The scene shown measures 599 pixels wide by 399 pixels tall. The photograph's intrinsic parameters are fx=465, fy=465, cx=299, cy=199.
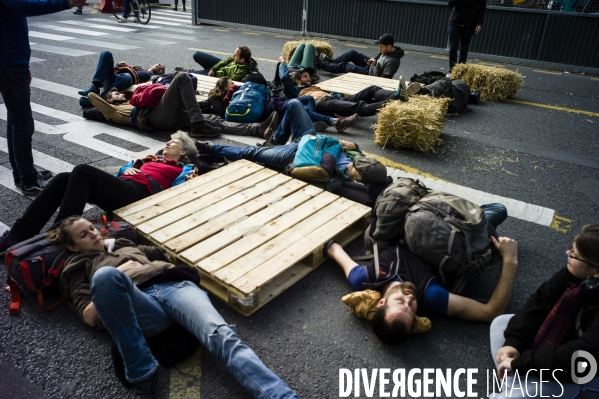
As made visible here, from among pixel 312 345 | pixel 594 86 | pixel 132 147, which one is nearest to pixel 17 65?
pixel 132 147

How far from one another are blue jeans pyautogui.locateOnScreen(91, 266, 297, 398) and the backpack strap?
1.07 metres

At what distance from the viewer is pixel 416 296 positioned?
323 cm

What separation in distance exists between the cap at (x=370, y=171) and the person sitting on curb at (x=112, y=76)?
466 centimetres

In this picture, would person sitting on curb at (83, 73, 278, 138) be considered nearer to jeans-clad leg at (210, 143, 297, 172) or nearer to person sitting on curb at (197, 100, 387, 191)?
person sitting on curb at (197, 100, 387, 191)

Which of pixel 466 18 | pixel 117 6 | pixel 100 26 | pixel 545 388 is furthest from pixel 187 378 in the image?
pixel 117 6

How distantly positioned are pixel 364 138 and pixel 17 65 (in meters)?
4.29

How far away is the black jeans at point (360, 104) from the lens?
7.05 m

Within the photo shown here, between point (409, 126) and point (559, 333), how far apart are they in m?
3.90

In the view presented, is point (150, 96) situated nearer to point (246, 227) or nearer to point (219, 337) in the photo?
point (246, 227)

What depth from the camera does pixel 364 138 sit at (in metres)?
6.68

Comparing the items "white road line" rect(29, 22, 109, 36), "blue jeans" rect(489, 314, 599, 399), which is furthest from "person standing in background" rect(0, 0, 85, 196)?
"white road line" rect(29, 22, 109, 36)

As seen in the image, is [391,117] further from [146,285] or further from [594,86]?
[594,86]

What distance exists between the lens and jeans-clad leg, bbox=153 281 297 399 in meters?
2.55

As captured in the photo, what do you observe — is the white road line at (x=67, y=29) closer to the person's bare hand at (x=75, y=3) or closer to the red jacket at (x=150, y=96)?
the red jacket at (x=150, y=96)
